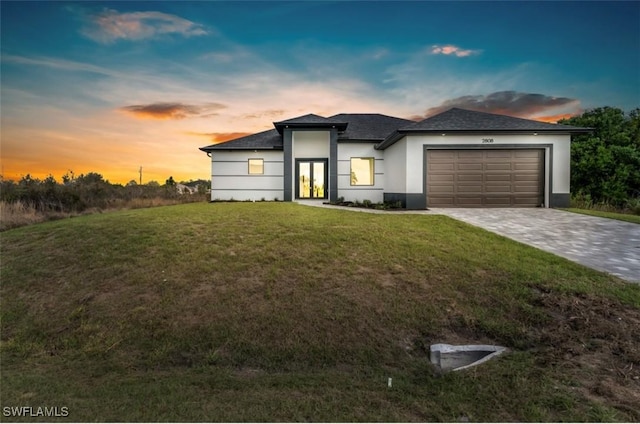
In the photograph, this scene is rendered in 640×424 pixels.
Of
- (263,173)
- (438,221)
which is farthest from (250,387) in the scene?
(263,173)

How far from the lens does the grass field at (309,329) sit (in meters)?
2.92

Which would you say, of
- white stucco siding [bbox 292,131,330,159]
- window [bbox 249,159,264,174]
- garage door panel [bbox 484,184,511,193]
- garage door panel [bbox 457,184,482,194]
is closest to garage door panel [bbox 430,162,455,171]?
garage door panel [bbox 457,184,482,194]

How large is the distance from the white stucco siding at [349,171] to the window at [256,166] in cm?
466

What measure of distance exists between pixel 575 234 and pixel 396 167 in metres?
8.13

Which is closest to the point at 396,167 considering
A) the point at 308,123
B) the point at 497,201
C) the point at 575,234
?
the point at 497,201

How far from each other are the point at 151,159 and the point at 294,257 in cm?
1740

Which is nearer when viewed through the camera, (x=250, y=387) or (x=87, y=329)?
(x=250, y=387)

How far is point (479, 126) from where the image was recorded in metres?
13.6

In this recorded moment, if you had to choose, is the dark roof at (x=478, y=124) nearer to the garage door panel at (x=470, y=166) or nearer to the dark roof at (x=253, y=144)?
the garage door panel at (x=470, y=166)

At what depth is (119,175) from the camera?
2333 centimetres

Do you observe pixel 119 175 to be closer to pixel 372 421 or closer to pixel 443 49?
pixel 443 49

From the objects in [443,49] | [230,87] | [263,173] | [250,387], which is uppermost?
[443,49]

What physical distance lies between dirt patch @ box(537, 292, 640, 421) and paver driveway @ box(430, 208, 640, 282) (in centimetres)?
173

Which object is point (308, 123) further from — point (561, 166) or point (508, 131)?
point (561, 166)
